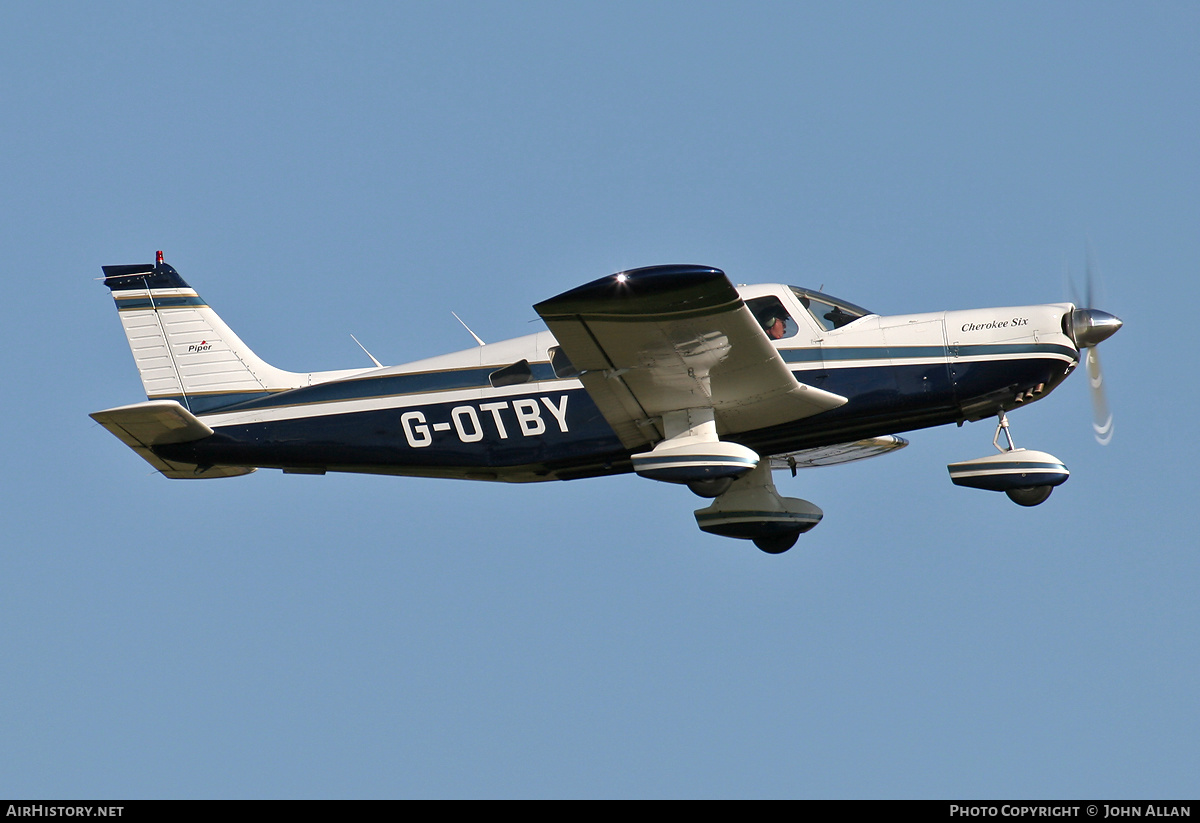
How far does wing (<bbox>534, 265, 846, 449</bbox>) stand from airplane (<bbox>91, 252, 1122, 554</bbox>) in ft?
0.07

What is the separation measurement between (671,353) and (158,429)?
5.30 meters

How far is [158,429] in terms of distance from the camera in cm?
1337

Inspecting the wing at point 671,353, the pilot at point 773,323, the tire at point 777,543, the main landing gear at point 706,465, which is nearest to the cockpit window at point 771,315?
the pilot at point 773,323

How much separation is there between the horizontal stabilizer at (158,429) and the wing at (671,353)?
4085 mm

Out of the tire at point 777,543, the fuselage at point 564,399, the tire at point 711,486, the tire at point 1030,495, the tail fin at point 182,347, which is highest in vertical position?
the tail fin at point 182,347

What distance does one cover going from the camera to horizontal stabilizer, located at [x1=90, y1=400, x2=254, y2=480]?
42.9 ft

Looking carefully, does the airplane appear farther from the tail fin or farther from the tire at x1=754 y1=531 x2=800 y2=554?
the tire at x1=754 y1=531 x2=800 y2=554

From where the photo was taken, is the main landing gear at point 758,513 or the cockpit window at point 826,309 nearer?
the cockpit window at point 826,309

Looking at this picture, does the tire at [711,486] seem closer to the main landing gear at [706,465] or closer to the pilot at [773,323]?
the main landing gear at [706,465]

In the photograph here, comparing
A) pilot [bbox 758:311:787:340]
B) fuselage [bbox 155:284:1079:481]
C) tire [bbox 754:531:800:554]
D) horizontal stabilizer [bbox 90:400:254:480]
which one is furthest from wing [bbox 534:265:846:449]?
horizontal stabilizer [bbox 90:400:254:480]

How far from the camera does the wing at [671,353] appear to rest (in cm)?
1080

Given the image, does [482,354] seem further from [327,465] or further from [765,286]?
[765,286]

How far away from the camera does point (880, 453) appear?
1540cm
